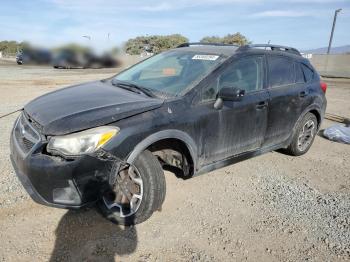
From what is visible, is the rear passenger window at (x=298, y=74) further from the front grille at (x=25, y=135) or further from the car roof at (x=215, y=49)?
the front grille at (x=25, y=135)

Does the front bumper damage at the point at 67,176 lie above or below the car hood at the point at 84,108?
below

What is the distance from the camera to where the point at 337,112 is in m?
9.18

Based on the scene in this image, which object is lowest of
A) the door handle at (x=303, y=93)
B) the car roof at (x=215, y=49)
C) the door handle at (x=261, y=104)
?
the door handle at (x=261, y=104)

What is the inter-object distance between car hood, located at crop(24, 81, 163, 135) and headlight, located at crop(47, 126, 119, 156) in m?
0.05

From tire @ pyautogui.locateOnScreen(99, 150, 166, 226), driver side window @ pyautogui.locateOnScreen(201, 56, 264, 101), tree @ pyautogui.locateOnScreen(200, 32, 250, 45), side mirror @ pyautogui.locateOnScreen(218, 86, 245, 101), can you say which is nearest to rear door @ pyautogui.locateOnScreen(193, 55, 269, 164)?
driver side window @ pyautogui.locateOnScreen(201, 56, 264, 101)

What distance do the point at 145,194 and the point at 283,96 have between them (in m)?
2.44

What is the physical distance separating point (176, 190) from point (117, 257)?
1.35 meters

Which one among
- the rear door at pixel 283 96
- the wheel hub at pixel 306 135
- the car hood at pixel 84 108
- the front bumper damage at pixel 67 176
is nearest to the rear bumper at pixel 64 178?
the front bumper damage at pixel 67 176

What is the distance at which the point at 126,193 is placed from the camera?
317 centimetres

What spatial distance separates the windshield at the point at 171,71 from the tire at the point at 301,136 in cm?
196

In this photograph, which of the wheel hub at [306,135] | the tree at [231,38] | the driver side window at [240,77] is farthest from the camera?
the tree at [231,38]

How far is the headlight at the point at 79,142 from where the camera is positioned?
2.72 m

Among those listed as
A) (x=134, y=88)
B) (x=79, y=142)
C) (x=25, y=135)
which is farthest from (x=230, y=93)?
(x=25, y=135)

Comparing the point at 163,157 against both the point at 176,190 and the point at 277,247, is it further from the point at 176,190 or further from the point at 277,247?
the point at 277,247
